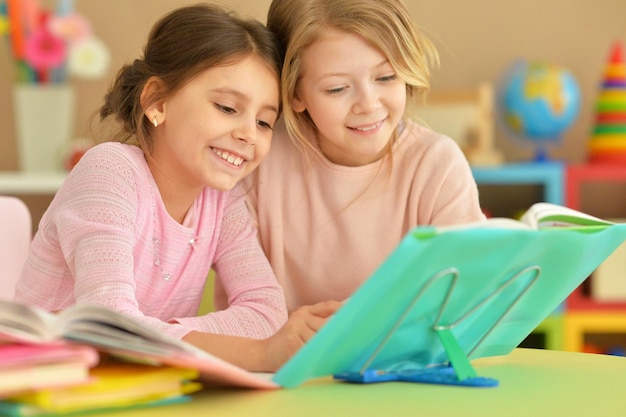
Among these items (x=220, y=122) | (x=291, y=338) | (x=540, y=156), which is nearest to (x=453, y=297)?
(x=291, y=338)

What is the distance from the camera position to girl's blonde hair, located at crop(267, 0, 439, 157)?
1.32m

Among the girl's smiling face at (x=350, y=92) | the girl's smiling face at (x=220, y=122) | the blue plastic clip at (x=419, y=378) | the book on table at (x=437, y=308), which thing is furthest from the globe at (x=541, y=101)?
the blue plastic clip at (x=419, y=378)

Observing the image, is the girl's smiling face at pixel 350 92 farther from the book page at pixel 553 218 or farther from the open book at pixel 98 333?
the open book at pixel 98 333

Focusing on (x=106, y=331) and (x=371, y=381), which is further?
(x=371, y=381)

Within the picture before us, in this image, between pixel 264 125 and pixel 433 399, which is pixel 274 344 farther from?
pixel 264 125

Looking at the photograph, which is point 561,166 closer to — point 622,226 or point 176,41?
point 176,41

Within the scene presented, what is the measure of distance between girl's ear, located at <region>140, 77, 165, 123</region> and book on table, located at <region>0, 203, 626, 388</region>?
60 centimetres

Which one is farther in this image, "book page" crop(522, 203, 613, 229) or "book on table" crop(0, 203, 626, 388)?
"book page" crop(522, 203, 613, 229)

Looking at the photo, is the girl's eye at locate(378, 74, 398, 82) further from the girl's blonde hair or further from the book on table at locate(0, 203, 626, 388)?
the book on table at locate(0, 203, 626, 388)

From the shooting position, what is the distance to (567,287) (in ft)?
2.98

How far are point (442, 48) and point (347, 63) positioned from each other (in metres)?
1.89

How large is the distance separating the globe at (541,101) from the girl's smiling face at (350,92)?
64.3 inches

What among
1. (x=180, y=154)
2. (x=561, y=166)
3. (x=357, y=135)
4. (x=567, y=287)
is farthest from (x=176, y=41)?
(x=561, y=166)

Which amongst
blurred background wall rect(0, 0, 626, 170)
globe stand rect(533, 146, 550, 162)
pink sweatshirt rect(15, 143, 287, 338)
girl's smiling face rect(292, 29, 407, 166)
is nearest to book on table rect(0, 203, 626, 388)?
pink sweatshirt rect(15, 143, 287, 338)
